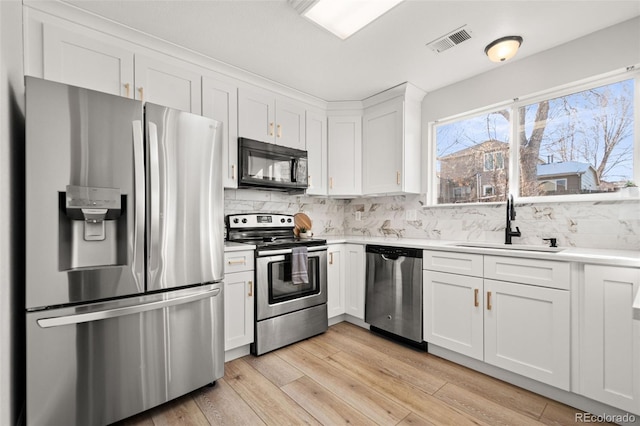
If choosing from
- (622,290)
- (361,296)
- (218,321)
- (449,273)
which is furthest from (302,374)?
(622,290)

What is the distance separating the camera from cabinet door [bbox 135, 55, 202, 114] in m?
2.09

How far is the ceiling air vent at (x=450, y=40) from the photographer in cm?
202

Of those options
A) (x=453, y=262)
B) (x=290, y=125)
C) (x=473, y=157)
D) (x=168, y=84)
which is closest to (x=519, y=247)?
(x=453, y=262)

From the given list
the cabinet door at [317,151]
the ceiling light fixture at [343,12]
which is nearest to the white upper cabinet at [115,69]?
the ceiling light fixture at [343,12]

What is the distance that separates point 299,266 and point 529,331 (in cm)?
172

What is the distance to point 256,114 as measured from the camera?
2.70m

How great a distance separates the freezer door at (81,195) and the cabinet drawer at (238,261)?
66cm

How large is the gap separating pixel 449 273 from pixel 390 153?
140 centimetres

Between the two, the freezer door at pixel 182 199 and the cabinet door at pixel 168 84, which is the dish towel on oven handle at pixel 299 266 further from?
the cabinet door at pixel 168 84

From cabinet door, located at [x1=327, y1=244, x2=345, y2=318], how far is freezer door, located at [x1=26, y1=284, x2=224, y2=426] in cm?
130

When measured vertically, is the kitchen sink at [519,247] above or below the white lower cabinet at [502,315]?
above

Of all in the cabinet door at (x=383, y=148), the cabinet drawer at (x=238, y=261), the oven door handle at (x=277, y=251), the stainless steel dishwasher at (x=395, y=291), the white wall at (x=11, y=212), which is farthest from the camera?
the cabinet door at (x=383, y=148)

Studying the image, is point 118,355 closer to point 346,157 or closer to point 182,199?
point 182,199

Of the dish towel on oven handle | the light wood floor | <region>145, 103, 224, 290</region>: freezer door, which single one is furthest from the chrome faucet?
<region>145, 103, 224, 290</region>: freezer door
